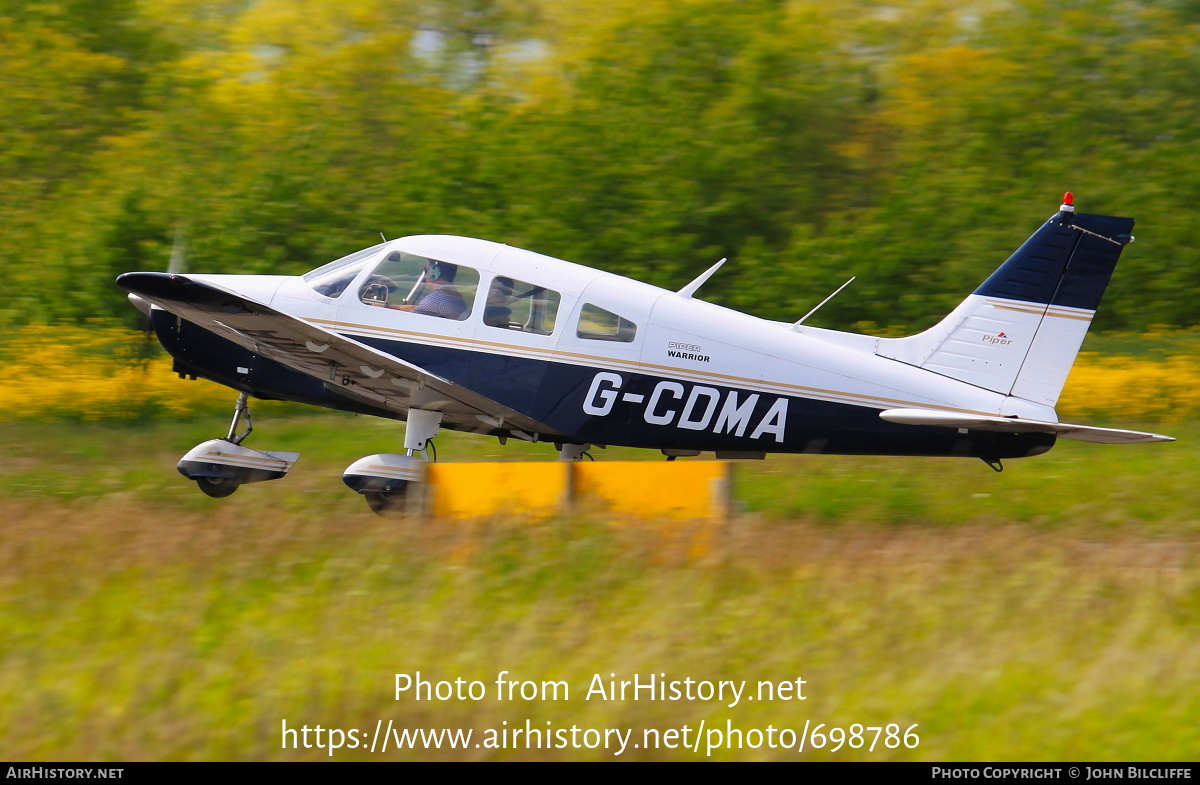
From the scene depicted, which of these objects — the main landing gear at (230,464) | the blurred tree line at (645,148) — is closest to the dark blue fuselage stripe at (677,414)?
the main landing gear at (230,464)

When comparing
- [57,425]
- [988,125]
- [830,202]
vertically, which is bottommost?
[57,425]

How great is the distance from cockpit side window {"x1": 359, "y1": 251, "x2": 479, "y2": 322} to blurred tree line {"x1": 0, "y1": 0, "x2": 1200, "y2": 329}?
27.0ft

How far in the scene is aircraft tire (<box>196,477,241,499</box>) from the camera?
28.7 ft

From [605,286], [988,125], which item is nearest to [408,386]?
[605,286]

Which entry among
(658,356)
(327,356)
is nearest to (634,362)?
(658,356)

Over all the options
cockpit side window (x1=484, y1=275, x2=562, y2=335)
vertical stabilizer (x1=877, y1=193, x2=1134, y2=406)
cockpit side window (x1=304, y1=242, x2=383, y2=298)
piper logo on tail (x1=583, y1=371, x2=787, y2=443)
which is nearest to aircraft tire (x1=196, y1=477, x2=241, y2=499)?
cockpit side window (x1=304, y1=242, x2=383, y2=298)

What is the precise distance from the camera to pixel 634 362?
7.99 m

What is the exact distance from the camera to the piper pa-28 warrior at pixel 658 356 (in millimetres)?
7816

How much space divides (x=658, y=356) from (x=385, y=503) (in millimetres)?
2285

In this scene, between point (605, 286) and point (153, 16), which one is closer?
point (605, 286)

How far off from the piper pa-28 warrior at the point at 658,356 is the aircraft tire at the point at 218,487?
1186 mm

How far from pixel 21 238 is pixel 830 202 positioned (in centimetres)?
1330

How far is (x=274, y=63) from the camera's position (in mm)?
20281
